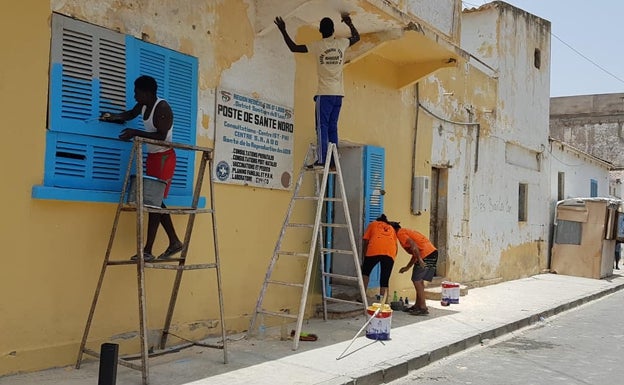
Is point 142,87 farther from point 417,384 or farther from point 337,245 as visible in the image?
point 337,245

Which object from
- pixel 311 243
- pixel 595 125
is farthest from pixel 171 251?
Result: pixel 595 125

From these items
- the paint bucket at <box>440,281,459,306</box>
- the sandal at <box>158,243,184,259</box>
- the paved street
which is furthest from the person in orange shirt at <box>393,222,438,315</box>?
the sandal at <box>158,243,184,259</box>

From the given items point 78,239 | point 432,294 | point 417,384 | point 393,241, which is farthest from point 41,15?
point 432,294

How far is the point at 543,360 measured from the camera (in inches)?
269

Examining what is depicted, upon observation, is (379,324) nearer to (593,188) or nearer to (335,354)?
(335,354)

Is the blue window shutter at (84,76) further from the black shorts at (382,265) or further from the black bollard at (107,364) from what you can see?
the black shorts at (382,265)

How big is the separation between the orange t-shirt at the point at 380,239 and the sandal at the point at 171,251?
3.39 meters

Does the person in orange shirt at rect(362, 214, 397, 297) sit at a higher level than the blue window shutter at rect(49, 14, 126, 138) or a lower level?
lower

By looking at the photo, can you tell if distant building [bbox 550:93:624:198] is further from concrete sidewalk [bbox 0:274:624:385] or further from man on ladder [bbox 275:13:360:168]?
man on ladder [bbox 275:13:360:168]

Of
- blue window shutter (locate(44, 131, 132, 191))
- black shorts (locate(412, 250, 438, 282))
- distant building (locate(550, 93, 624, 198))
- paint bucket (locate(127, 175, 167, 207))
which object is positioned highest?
distant building (locate(550, 93, 624, 198))

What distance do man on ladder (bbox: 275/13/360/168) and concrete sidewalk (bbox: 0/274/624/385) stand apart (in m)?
2.16

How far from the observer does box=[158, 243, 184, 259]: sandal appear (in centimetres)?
550

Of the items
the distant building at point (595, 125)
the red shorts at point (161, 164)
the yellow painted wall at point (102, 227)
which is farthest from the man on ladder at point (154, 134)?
the distant building at point (595, 125)

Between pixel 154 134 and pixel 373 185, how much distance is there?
4.49 metres
